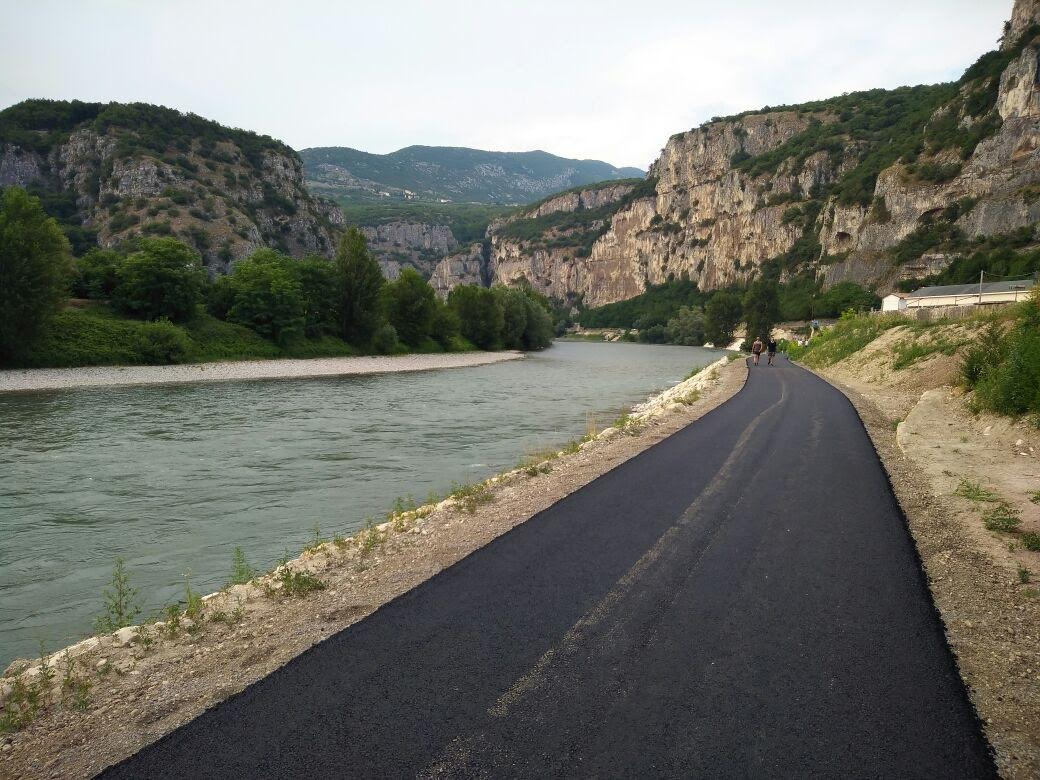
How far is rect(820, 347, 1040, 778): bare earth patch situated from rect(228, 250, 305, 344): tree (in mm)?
51356

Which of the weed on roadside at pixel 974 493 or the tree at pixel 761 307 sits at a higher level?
the tree at pixel 761 307

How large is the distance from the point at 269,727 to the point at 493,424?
18.6 meters

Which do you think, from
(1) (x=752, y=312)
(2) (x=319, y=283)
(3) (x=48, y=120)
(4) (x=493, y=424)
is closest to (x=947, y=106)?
(1) (x=752, y=312)

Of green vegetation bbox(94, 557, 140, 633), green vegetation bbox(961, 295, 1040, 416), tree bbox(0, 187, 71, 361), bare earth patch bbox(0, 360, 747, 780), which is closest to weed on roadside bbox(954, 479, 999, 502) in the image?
green vegetation bbox(961, 295, 1040, 416)

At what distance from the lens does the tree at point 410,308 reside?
70.6 meters

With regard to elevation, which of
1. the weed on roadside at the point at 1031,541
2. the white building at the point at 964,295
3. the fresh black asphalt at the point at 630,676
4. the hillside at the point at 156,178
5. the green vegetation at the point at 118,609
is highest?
the hillside at the point at 156,178

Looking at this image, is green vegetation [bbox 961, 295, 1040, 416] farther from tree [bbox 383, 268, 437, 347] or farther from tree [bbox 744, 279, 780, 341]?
tree [bbox 744, 279, 780, 341]

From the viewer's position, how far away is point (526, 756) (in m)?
3.31

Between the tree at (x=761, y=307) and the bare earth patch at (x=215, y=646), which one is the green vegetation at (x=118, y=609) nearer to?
the bare earth patch at (x=215, y=646)

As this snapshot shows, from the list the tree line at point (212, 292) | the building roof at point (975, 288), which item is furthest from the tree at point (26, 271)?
the building roof at point (975, 288)

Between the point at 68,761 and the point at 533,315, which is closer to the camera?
the point at 68,761

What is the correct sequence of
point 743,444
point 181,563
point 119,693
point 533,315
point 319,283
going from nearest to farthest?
point 119,693 → point 181,563 → point 743,444 → point 319,283 → point 533,315

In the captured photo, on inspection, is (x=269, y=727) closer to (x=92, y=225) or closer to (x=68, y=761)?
(x=68, y=761)

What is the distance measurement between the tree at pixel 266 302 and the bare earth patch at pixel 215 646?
170ft
